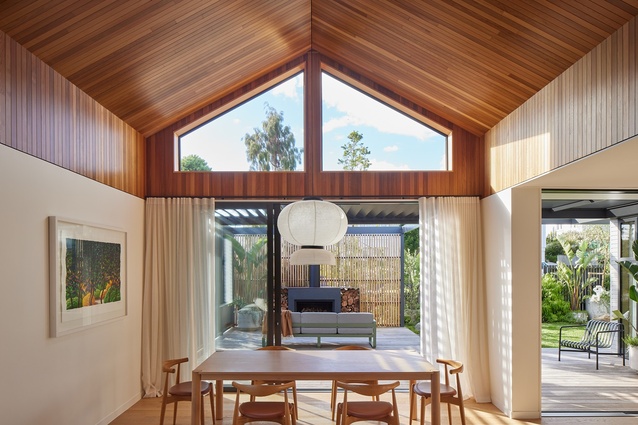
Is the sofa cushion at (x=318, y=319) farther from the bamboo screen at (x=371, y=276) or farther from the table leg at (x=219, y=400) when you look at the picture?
the table leg at (x=219, y=400)

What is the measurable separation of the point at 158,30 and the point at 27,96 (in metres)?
1.11

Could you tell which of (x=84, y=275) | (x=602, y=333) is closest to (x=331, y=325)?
Result: (x=602, y=333)

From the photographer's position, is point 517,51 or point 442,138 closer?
point 517,51

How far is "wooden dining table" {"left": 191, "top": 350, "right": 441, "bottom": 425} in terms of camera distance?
4.11 meters

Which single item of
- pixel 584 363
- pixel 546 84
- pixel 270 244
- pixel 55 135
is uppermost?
pixel 546 84

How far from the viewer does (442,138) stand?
255 inches

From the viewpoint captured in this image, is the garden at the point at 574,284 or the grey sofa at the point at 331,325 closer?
the grey sofa at the point at 331,325

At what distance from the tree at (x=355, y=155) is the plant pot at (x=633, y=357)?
458 cm

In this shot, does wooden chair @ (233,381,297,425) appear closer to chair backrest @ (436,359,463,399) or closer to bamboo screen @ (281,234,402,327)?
chair backrest @ (436,359,463,399)

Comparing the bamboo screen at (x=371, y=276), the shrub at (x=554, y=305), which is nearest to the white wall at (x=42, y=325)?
the bamboo screen at (x=371, y=276)

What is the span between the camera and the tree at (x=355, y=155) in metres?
6.40

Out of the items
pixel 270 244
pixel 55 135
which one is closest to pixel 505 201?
Result: pixel 270 244

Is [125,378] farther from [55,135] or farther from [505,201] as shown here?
[505,201]

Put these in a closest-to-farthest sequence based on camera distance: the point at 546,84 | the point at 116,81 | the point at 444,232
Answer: the point at 546,84, the point at 116,81, the point at 444,232
